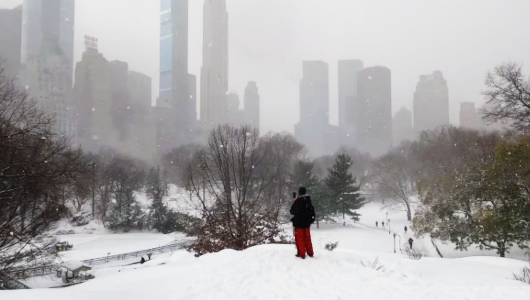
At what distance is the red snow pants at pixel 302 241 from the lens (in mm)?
8023

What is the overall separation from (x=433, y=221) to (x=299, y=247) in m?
22.7

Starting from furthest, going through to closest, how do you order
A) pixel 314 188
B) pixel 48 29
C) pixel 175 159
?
pixel 48 29, pixel 175 159, pixel 314 188

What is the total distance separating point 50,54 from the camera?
420 feet

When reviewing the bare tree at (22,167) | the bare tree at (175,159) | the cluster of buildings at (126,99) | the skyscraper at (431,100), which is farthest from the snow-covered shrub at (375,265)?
the skyscraper at (431,100)

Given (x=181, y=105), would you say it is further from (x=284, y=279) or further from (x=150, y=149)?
(x=284, y=279)

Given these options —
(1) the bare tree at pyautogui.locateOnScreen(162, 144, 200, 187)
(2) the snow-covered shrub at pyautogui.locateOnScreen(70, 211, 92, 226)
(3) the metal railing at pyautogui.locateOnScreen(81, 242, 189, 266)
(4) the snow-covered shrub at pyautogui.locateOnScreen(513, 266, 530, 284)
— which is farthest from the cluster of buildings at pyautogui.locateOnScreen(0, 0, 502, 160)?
(4) the snow-covered shrub at pyautogui.locateOnScreen(513, 266, 530, 284)

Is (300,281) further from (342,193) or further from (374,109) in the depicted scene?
(374,109)

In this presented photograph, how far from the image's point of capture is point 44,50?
129 m

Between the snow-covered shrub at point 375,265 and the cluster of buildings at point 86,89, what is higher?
the cluster of buildings at point 86,89

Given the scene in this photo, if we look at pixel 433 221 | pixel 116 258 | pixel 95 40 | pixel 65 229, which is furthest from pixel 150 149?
pixel 433 221

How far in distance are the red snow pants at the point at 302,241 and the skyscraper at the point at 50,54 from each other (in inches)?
3914

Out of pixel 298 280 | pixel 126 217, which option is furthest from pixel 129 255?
pixel 298 280

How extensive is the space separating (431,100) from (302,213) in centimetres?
15193

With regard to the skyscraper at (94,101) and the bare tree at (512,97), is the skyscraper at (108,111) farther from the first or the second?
the bare tree at (512,97)
